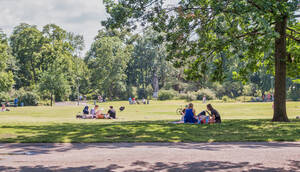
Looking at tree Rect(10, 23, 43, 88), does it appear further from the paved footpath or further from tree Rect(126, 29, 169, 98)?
the paved footpath

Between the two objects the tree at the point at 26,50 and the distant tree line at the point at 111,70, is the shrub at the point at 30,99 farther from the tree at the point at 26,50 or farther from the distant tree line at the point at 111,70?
the tree at the point at 26,50

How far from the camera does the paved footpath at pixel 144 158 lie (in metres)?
6.93

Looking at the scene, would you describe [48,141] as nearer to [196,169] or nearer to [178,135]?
[178,135]

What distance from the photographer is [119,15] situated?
17562 millimetres

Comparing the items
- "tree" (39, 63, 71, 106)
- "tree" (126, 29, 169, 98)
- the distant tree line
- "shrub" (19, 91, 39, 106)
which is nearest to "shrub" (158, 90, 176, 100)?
the distant tree line

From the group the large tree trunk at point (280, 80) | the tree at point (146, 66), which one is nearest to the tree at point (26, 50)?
the tree at point (146, 66)

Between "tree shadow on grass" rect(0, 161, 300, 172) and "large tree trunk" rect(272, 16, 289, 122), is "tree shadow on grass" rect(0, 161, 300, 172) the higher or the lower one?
the lower one

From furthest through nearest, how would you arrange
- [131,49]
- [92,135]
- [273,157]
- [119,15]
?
1. [131,49]
2. [119,15]
3. [92,135]
4. [273,157]

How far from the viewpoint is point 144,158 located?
308 inches

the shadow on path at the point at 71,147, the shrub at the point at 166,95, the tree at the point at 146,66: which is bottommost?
the shadow on path at the point at 71,147

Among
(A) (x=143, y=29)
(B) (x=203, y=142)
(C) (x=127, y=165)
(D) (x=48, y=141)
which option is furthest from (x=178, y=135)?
(A) (x=143, y=29)

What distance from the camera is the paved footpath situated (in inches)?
273

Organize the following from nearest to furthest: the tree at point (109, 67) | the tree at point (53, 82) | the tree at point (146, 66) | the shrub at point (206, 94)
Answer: the tree at point (53, 82), the shrub at point (206, 94), the tree at point (109, 67), the tree at point (146, 66)

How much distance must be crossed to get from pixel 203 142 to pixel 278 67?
9.71 meters
